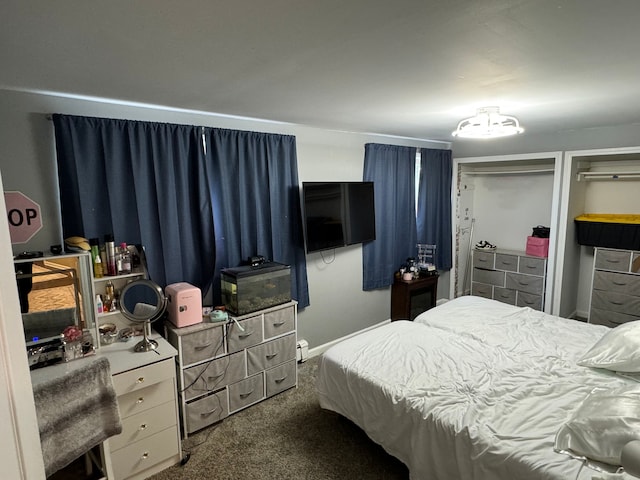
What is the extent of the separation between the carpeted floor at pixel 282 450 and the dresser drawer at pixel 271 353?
328 millimetres

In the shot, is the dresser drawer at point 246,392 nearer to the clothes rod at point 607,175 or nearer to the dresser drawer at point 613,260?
the dresser drawer at point 613,260

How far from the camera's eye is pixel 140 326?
257 cm

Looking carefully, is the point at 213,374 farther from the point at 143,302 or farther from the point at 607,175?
the point at 607,175

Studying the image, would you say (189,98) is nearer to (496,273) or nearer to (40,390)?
(40,390)

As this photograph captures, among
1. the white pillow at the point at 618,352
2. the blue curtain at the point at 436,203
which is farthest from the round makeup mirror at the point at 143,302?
the blue curtain at the point at 436,203

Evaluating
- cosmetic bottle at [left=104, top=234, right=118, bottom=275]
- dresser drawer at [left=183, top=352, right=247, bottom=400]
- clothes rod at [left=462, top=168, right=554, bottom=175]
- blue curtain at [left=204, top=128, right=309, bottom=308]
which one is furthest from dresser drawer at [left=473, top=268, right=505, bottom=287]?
cosmetic bottle at [left=104, top=234, right=118, bottom=275]

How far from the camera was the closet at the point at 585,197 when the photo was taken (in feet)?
13.1

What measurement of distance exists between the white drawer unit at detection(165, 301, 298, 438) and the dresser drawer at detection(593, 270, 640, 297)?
11.6 ft

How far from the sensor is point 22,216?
218 centimetres

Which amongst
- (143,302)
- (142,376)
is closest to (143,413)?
(142,376)

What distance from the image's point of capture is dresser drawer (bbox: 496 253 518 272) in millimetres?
4636

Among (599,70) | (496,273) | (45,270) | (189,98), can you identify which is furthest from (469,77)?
(496,273)

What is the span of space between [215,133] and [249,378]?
1.99 m

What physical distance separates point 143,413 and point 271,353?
1.07 metres
